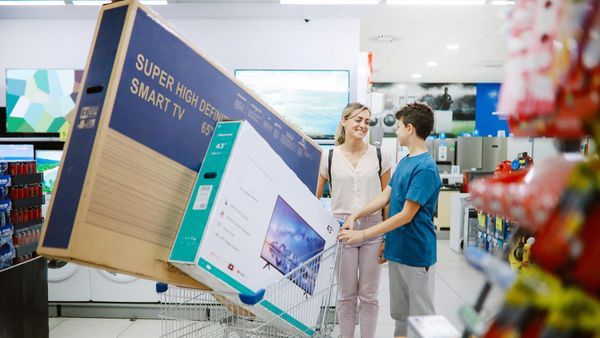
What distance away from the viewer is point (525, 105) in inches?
25.2

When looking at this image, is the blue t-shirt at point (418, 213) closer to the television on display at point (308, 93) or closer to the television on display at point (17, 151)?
the television on display at point (308, 93)

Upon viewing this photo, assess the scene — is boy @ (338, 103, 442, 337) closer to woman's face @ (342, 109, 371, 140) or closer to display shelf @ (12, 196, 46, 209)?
woman's face @ (342, 109, 371, 140)

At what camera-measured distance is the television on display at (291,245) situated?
140 cm

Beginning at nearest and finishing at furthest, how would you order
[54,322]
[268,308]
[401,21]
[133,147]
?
[133,147] → [268,308] → [54,322] → [401,21]

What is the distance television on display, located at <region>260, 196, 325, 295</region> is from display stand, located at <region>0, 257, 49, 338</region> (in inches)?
82.5

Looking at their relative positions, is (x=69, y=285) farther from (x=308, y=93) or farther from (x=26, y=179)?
(x=308, y=93)

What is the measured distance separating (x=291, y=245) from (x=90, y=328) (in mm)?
2863

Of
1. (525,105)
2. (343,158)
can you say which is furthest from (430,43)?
(525,105)

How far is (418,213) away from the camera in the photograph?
2246 millimetres

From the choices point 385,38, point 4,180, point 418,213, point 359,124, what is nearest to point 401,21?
point 385,38

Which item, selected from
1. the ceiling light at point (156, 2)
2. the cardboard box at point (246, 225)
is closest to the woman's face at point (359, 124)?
the cardboard box at point (246, 225)

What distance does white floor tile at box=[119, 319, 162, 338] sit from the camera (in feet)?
11.2

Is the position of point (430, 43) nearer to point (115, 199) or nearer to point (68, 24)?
point (68, 24)

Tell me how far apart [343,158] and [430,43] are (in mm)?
5136
